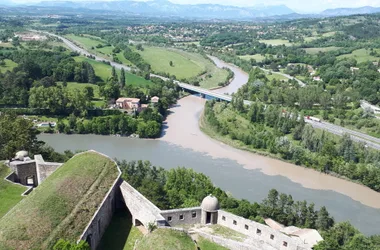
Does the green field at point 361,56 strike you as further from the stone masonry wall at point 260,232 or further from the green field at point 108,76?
the stone masonry wall at point 260,232

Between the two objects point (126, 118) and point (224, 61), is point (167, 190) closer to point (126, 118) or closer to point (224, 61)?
point (126, 118)

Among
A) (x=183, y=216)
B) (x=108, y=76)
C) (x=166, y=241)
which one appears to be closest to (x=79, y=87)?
(x=108, y=76)

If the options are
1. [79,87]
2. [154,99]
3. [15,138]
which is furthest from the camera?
[79,87]

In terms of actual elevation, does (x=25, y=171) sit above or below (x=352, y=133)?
above

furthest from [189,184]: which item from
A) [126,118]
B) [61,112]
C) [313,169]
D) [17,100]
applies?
[17,100]

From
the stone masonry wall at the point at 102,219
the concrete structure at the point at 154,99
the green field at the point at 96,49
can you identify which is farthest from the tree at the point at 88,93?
the green field at the point at 96,49

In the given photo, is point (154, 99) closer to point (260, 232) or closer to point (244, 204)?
point (244, 204)

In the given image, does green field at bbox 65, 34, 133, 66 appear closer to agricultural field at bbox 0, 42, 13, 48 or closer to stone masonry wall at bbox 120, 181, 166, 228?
agricultural field at bbox 0, 42, 13, 48
